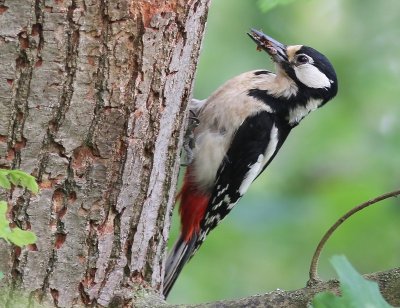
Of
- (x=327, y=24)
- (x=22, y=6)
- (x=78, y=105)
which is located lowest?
(x=78, y=105)

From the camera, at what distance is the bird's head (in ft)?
14.7

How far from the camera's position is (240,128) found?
436 cm

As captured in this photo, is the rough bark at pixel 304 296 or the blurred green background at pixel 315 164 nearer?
the rough bark at pixel 304 296

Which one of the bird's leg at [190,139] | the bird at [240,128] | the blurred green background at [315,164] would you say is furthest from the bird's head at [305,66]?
the blurred green background at [315,164]

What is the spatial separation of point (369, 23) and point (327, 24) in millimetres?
363

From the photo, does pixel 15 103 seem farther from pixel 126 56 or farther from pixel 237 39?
pixel 237 39

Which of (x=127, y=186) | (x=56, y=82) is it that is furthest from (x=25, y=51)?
(x=127, y=186)

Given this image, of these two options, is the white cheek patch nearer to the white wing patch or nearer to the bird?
the bird

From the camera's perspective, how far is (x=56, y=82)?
2693 mm

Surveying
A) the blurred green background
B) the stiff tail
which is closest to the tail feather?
the stiff tail

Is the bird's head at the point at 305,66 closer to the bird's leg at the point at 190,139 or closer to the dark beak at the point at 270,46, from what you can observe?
the dark beak at the point at 270,46

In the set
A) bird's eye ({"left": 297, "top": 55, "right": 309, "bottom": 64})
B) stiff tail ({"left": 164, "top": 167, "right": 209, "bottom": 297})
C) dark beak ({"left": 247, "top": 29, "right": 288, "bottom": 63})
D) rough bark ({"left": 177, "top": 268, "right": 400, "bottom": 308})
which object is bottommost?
rough bark ({"left": 177, "top": 268, "right": 400, "bottom": 308})

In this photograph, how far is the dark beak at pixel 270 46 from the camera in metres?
4.56

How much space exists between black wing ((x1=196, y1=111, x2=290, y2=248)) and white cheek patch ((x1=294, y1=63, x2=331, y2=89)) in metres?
0.26
